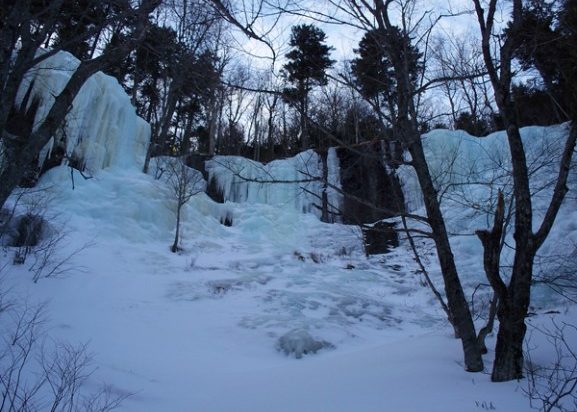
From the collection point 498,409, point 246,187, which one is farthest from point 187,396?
point 246,187

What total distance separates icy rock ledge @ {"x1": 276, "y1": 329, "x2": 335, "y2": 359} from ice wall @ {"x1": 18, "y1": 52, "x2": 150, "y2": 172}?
8.97 metres

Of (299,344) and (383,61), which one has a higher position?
(383,61)

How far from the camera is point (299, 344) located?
584 centimetres

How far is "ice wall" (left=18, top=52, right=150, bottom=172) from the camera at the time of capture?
1206cm

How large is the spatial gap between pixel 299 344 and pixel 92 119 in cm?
1119

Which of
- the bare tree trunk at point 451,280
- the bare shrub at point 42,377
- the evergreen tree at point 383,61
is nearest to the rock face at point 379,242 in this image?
the evergreen tree at point 383,61

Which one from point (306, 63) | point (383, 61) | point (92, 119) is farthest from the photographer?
point (92, 119)

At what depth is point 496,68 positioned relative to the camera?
128 inches

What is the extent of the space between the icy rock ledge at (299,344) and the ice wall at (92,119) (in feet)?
29.4

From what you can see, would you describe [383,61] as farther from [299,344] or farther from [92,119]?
[92,119]

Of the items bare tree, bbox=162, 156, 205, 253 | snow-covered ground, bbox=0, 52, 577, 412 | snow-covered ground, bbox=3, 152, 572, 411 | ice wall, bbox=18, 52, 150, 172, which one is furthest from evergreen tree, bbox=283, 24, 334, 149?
ice wall, bbox=18, 52, 150, 172

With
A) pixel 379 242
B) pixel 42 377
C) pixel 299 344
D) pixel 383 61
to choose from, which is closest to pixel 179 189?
pixel 379 242

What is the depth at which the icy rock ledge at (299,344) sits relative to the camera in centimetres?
575

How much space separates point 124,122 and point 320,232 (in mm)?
8821
